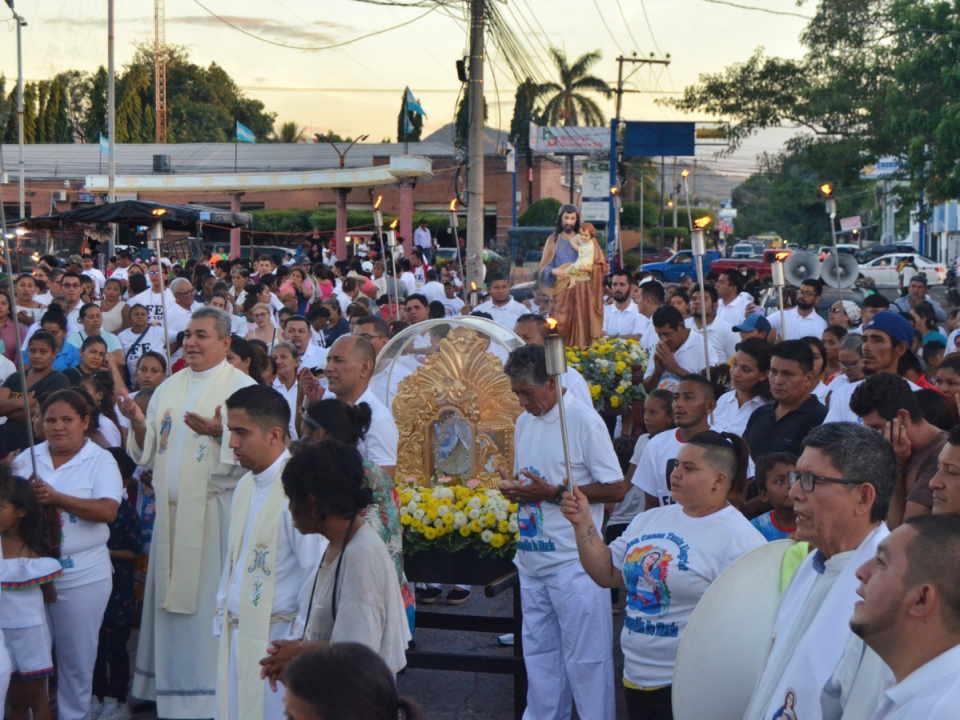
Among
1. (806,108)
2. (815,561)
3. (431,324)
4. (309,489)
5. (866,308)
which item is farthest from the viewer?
(806,108)

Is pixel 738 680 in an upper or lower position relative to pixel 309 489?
lower

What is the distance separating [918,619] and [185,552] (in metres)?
4.02

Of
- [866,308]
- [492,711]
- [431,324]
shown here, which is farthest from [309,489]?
[866,308]

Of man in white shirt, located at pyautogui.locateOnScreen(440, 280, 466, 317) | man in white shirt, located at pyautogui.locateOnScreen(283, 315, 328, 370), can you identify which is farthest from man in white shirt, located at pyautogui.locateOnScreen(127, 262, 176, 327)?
man in white shirt, located at pyautogui.locateOnScreen(440, 280, 466, 317)

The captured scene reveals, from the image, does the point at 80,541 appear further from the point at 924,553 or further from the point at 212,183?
the point at 212,183

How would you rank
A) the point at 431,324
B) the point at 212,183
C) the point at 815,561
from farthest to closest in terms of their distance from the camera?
the point at 212,183
the point at 431,324
the point at 815,561

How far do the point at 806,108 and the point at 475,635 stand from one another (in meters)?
30.3

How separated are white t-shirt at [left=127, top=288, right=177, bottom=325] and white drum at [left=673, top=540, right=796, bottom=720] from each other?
8509 mm

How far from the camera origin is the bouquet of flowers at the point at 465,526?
17.3 ft

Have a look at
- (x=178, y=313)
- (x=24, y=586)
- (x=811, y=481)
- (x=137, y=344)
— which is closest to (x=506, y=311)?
(x=178, y=313)

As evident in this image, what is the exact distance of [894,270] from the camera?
3878 cm

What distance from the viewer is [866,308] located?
34.8 ft

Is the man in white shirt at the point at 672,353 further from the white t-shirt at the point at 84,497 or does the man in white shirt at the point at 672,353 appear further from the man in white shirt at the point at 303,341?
the white t-shirt at the point at 84,497

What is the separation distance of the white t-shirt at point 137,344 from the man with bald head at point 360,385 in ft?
15.3
